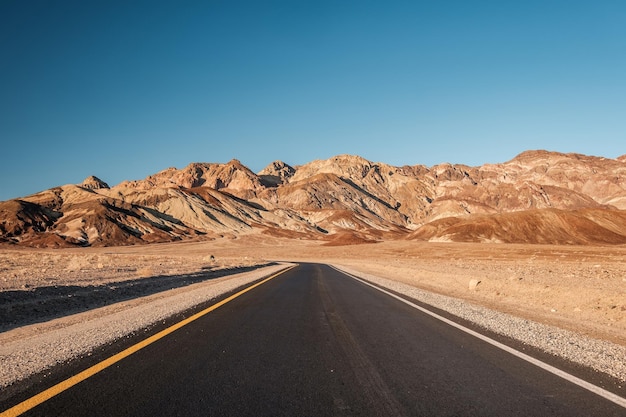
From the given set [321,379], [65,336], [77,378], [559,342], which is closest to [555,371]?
[559,342]

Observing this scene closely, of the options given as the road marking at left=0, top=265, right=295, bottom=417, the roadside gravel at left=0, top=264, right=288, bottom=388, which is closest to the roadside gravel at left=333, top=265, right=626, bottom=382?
the road marking at left=0, top=265, right=295, bottom=417

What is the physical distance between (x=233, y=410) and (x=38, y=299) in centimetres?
1264

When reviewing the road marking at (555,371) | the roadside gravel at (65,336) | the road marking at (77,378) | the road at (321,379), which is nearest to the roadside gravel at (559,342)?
the road marking at (555,371)

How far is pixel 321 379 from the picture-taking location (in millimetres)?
5051

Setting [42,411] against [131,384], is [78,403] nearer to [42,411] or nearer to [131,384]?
[42,411]

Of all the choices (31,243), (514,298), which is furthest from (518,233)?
(31,243)

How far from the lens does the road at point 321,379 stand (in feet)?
13.7

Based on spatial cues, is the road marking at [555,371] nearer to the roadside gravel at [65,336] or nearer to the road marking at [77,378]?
the road marking at [77,378]

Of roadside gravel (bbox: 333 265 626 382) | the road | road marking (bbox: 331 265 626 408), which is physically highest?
the road

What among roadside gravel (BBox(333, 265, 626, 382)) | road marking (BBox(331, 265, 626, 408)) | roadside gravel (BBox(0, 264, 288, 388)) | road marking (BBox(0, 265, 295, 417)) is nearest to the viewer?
road marking (BBox(0, 265, 295, 417))

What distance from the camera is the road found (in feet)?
13.7

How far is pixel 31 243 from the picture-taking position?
110 m

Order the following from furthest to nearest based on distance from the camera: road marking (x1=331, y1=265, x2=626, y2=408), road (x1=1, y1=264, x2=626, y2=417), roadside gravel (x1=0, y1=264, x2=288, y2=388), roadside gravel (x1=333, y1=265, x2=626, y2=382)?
roadside gravel (x1=333, y1=265, x2=626, y2=382) < roadside gravel (x1=0, y1=264, x2=288, y2=388) < road marking (x1=331, y1=265, x2=626, y2=408) < road (x1=1, y1=264, x2=626, y2=417)

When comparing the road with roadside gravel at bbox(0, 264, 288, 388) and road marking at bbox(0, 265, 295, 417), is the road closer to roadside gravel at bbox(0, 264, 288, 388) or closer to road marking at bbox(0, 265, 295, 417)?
road marking at bbox(0, 265, 295, 417)
